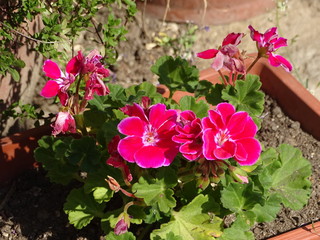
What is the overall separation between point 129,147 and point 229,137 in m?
0.28

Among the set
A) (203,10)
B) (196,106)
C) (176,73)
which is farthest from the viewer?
(203,10)

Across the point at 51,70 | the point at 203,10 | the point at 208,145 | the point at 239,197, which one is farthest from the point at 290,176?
the point at 203,10

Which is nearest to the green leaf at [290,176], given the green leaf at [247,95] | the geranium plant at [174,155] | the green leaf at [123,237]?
the geranium plant at [174,155]

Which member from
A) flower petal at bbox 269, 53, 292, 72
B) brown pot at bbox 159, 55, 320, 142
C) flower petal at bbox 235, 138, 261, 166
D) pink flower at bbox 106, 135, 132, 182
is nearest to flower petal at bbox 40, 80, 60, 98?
pink flower at bbox 106, 135, 132, 182

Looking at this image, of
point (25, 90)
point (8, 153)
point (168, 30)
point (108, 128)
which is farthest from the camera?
point (168, 30)

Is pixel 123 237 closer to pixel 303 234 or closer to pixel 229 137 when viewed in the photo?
pixel 229 137

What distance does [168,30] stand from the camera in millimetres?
3422

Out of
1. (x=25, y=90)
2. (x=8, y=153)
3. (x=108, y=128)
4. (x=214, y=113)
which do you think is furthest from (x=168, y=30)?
(x=214, y=113)

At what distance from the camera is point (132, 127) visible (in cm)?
150

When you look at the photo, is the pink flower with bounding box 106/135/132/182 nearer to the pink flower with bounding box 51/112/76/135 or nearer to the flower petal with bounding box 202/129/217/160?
the pink flower with bounding box 51/112/76/135

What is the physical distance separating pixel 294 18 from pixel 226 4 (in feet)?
1.55

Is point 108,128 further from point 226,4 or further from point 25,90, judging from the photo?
point 226,4

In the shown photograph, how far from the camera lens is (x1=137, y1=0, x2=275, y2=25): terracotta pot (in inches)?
134

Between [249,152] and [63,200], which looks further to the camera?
[63,200]
